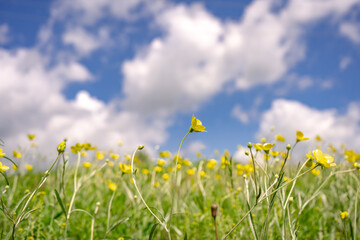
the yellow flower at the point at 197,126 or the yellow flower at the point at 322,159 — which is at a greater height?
the yellow flower at the point at 197,126

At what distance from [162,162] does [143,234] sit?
54cm

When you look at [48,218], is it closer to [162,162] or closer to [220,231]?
[162,162]

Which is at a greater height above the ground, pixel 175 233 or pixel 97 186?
pixel 97 186

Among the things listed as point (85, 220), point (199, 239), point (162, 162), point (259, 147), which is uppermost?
point (162, 162)

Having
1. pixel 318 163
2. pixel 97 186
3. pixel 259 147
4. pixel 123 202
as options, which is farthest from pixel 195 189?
pixel 318 163

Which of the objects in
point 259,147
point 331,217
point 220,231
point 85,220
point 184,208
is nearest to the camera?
point 259,147

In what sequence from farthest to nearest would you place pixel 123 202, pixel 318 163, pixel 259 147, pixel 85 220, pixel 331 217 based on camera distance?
1. pixel 123 202
2. pixel 331 217
3. pixel 85 220
4. pixel 259 147
5. pixel 318 163

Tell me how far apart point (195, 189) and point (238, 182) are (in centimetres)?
52

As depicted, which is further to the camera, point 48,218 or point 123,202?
point 123,202

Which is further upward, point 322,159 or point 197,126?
point 197,126

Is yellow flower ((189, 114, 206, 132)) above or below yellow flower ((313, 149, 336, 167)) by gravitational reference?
above

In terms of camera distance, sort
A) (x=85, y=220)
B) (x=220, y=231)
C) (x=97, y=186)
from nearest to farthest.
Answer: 1. (x=220, y=231)
2. (x=85, y=220)
3. (x=97, y=186)

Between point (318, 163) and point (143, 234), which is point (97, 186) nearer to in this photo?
point (143, 234)

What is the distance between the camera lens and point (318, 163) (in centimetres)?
116
